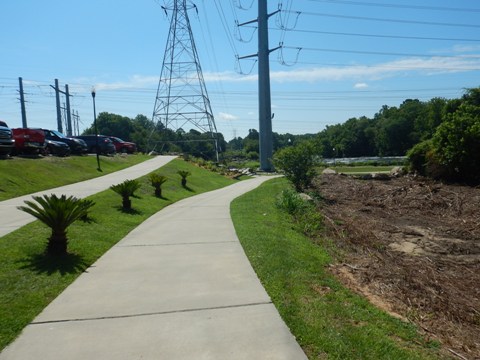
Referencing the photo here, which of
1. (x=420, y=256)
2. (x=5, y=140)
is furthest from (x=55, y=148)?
(x=420, y=256)

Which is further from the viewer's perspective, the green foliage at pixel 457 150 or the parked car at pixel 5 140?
the green foliage at pixel 457 150

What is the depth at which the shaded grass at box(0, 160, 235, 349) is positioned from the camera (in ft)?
15.5

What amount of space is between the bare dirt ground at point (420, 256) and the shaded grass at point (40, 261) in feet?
13.6

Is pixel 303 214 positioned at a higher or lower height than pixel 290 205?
lower

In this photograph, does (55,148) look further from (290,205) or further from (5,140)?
(290,205)

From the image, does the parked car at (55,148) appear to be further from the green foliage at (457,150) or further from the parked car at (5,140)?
the green foliage at (457,150)

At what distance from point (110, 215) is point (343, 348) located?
28.5 ft

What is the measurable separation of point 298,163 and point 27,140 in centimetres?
1520

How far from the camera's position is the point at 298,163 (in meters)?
21.6

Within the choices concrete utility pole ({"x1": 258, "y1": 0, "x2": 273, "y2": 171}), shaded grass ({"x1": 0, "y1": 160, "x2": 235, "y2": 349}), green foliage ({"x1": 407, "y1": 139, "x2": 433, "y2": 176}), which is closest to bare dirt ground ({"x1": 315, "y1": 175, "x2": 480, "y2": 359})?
shaded grass ({"x1": 0, "y1": 160, "x2": 235, "y2": 349})

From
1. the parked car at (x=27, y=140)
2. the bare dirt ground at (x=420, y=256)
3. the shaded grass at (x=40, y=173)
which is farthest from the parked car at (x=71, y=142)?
the bare dirt ground at (x=420, y=256)

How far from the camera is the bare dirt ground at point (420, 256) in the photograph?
16.4ft

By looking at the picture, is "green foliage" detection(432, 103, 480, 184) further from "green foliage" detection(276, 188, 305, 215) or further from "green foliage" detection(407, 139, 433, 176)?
"green foliage" detection(276, 188, 305, 215)

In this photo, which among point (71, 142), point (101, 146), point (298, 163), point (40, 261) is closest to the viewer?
point (40, 261)
